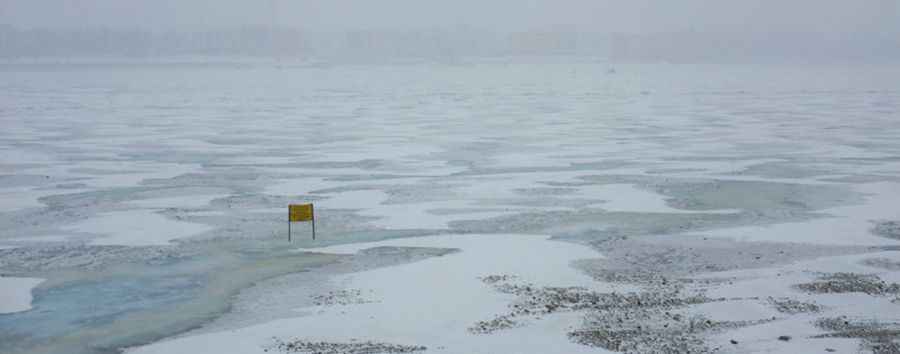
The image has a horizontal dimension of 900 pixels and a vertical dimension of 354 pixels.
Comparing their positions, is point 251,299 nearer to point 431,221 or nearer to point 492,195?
point 431,221

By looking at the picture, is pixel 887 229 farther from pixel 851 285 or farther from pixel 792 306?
pixel 792 306

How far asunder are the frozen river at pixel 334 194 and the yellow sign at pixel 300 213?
32 cm

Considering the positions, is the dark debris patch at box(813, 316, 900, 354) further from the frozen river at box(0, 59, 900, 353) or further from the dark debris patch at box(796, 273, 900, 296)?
the frozen river at box(0, 59, 900, 353)

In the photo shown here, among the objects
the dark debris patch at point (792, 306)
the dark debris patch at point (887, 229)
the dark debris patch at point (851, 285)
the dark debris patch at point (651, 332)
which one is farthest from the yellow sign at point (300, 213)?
the dark debris patch at point (887, 229)

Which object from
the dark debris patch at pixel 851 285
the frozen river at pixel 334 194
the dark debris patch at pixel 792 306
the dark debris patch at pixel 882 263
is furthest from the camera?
the dark debris patch at pixel 882 263

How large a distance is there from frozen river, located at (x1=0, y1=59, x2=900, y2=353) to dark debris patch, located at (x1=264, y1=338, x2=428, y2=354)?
27.0 inches

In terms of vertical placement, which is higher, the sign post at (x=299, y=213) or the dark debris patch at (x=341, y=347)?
the sign post at (x=299, y=213)

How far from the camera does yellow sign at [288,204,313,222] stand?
33.1ft

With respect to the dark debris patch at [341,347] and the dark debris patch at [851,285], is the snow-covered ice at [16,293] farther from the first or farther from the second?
the dark debris patch at [851,285]

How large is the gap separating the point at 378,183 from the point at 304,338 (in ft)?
26.7

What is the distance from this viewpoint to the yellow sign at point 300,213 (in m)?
10.1

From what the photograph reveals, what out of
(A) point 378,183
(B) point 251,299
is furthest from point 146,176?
(B) point 251,299

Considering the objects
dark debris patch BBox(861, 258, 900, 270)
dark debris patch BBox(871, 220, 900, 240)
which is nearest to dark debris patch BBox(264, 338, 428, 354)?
dark debris patch BBox(861, 258, 900, 270)

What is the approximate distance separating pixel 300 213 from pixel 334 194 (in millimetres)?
3745
